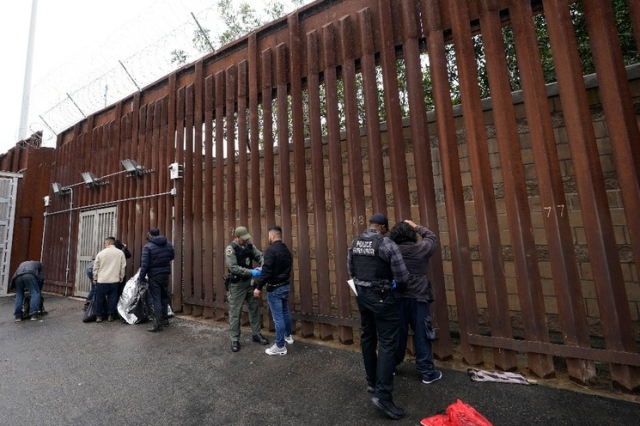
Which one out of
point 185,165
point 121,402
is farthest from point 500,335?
point 185,165

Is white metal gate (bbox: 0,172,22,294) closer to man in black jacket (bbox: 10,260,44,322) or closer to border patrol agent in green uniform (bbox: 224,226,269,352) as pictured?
man in black jacket (bbox: 10,260,44,322)

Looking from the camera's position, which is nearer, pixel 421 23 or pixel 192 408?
pixel 192 408

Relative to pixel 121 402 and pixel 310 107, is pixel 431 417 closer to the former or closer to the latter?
pixel 121 402

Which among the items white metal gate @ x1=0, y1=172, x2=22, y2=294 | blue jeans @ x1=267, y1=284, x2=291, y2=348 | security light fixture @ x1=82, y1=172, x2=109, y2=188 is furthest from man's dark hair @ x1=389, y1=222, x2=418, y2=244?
white metal gate @ x1=0, y1=172, x2=22, y2=294

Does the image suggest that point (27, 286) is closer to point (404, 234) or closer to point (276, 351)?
point (276, 351)

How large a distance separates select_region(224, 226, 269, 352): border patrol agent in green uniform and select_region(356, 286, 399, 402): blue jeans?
2.04 m

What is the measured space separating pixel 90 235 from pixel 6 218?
426 cm

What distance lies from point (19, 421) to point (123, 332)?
2.72 m

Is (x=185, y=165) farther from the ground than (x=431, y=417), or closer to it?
farther from the ground

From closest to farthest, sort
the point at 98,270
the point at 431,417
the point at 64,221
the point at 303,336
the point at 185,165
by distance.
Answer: the point at 431,417, the point at 303,336, the point at 98,270, the point at 185,165, the point at 64,221

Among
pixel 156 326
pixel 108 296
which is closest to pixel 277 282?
pixel 156 326

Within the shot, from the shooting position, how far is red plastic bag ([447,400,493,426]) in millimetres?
2279

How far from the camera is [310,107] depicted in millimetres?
5062

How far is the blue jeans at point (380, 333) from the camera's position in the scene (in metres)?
2.77
